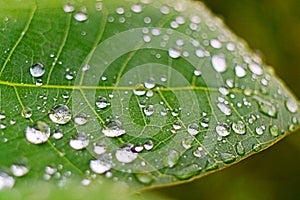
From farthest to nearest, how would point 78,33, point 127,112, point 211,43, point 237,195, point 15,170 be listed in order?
1. point 237,195
2. point 211,43
3. point 78,33
4. point 127,112
5. point 15,170

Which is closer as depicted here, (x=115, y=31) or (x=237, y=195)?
(x=115, y=31)

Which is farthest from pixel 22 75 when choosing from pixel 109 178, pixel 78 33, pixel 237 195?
pixel 237 195

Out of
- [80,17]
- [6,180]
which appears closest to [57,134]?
[6,180]

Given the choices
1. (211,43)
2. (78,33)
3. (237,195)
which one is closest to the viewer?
(78,33)

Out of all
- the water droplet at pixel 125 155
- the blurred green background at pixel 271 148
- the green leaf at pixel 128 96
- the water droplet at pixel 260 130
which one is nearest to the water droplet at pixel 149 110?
the green leaf at pixel 128 96

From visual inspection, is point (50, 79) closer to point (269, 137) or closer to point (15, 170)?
point (15, 170)

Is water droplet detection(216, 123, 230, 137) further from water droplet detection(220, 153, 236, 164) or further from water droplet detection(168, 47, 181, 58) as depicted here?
water droplet detection(168, 47, 181, 58)
